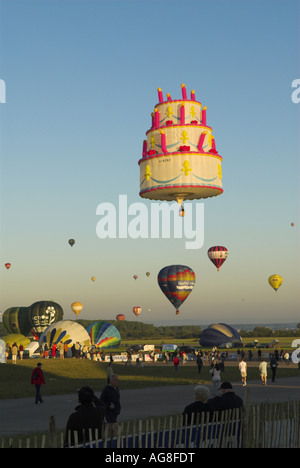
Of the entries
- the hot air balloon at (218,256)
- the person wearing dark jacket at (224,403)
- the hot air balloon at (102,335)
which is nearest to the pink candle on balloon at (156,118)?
the person wearing dark jacket at (224,403)

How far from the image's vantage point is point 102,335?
86000 mm

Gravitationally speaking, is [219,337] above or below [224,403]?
below

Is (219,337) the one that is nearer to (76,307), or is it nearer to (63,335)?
(76,307)

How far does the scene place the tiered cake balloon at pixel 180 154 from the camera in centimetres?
3862

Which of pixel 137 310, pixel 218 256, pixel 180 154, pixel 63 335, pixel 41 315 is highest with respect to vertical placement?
pixel 180 154

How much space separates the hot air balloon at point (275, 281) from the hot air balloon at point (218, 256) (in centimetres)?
1899

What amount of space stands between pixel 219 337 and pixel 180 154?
66.6m

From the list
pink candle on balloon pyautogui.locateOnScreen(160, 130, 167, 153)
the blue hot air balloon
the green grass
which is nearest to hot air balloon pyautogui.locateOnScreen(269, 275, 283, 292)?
the blue hot air balloon

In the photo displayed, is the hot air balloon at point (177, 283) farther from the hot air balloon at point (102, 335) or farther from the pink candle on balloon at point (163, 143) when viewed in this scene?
the pink candle on balloon at point (163, 143)

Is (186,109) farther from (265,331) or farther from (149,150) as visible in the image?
(265,331)

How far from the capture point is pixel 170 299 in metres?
76.0

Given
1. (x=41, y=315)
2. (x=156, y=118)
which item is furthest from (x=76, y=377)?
(x=41, y=315)

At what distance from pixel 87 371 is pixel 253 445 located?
101 feet
